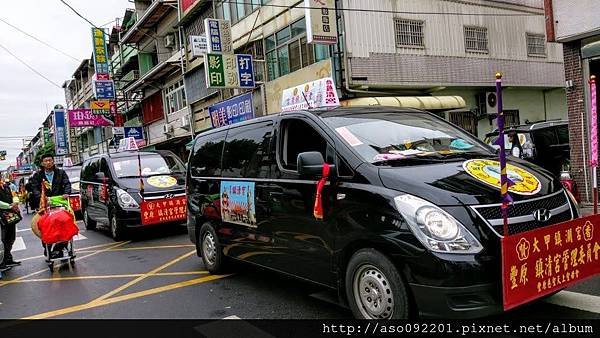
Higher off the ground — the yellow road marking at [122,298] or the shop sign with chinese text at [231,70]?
the shop sign with chinese text at [231,70]

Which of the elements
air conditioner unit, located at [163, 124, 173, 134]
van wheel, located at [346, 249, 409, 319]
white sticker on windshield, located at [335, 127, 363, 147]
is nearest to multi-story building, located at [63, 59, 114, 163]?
air conditioner unit, located at [163, 124, 173, 134]

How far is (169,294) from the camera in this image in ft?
18.3

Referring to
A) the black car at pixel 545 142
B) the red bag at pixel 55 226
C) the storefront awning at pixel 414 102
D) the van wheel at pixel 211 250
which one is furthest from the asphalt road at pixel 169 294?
the storefront awning at pixel 414 102

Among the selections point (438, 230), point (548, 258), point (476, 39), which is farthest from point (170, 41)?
point (548, 258)

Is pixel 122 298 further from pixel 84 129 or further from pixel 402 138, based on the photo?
pixel 84 129

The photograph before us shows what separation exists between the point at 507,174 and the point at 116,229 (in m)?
8.27

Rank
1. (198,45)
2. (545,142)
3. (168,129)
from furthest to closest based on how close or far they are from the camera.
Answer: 1. (168,129)
2. (198,45)
3. (545,142)

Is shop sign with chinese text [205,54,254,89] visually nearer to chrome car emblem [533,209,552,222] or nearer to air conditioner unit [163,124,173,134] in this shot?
air conditioner unit [163,124,173,134]

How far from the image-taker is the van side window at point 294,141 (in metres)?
4.71

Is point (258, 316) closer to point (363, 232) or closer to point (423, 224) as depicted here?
point (363, 232)

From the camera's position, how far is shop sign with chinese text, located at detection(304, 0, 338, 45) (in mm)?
13867

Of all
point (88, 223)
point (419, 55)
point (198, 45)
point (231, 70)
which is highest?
point (198, 45)

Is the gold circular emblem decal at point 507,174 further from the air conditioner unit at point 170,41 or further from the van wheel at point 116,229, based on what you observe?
the air conditioner unit at point 170,41

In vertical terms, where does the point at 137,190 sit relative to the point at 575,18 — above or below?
below
